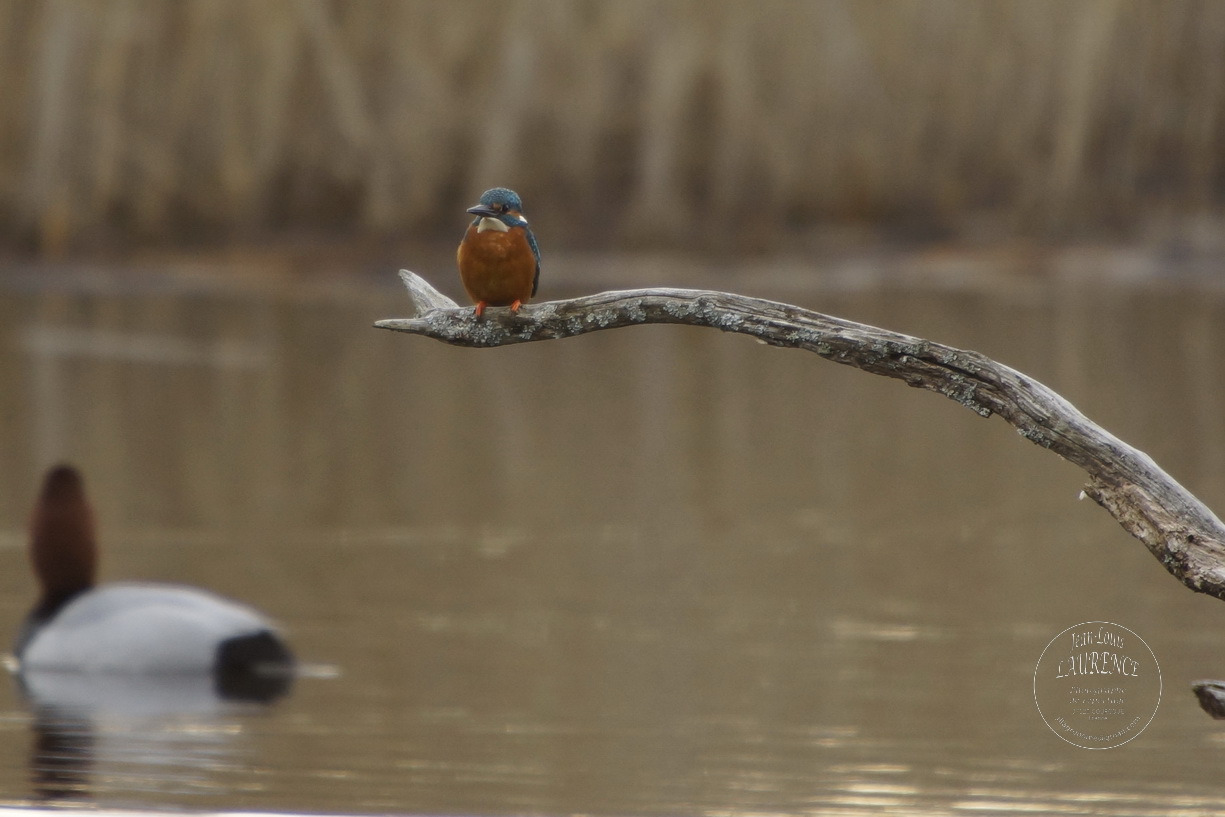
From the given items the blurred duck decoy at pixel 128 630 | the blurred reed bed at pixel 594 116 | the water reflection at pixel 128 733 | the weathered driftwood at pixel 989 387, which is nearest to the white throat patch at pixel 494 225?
the weathered driftwood at pixel 989 387

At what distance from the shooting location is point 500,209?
3.24 meters

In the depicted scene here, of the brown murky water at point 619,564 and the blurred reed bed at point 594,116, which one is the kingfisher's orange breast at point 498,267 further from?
the blurred reed bed at point 594,116

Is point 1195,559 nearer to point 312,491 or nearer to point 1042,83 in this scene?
point 312,491

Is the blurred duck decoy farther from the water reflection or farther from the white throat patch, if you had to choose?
the white throat patch

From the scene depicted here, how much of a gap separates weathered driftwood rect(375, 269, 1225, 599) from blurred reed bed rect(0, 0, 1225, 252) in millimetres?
12589

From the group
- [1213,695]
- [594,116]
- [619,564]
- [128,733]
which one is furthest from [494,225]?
[594,116]

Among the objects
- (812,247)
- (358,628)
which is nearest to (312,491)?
(358,628)

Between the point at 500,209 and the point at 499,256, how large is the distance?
4.3 inches

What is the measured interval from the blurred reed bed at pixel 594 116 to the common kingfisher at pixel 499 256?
1228 cm

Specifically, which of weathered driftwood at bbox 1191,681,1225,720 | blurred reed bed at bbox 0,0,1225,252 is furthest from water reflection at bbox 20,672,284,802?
blurred reed bed at bbox 0,0,1225,252

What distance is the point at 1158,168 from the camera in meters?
16.0

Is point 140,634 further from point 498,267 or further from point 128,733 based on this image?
point 498,267

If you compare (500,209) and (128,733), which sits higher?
(500,209)

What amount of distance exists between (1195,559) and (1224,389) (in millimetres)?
8795
